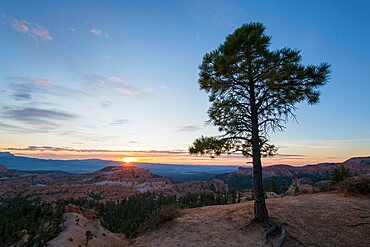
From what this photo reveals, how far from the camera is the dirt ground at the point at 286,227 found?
8.65m

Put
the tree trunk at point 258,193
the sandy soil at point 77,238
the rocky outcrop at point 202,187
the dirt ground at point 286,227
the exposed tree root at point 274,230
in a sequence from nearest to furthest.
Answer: the exposed tree root at point 274,230
the dirt ground at point 286,227
the tree trunk at point 258,193
the sandy soil at point 77,238
the rocky outcrop at point 202,187

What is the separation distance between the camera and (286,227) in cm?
970

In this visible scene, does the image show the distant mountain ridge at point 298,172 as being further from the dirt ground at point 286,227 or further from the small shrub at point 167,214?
the small shrub at point 167,214

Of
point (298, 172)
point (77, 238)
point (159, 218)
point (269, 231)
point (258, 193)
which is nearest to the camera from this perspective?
point (269, 231)

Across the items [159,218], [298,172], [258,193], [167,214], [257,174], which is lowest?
[298,172]

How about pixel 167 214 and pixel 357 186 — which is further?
pixel 357 186

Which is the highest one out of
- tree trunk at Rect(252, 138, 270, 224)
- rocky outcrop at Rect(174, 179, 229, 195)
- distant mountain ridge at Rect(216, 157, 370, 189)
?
tree trunk at Rect(252, 138, 270, 224)

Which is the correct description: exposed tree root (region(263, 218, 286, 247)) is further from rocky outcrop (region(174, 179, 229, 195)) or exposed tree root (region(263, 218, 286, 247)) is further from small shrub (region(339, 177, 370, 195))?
rocky outcrop (region(174, 179, 229, 195))

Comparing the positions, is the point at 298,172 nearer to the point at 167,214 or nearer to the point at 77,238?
the point at 77,238

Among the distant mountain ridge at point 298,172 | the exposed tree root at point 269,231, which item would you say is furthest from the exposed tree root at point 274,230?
the distant mountain ridge at point 298,172

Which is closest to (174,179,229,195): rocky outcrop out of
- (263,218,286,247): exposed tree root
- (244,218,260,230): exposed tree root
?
(244,218,260,230): exposed tree root

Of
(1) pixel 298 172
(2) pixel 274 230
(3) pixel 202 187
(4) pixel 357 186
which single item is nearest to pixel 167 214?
(2) pixel 274 230

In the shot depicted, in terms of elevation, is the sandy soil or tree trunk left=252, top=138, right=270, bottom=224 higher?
tree trunk left=252, top=138, right=270, bottom=224

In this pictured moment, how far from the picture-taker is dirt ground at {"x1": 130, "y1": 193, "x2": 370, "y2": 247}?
28.4ft
